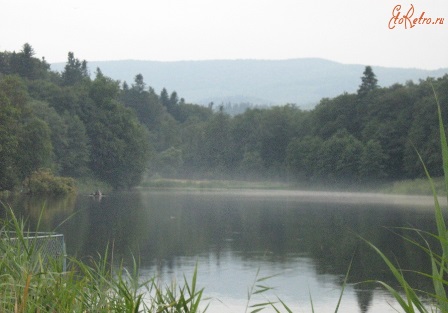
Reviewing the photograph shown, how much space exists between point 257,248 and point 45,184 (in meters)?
38.5

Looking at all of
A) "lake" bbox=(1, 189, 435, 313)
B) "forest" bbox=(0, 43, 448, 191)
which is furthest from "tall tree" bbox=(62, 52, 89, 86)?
"lake" bbox=(1, 189, 435, 313)

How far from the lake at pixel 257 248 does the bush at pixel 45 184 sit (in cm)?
1494

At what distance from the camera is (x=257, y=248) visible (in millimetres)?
30859

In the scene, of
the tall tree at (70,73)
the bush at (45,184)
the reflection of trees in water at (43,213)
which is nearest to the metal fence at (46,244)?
the reflection of trees in water at (43,213)

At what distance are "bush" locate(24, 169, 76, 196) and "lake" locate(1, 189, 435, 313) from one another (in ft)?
49.0

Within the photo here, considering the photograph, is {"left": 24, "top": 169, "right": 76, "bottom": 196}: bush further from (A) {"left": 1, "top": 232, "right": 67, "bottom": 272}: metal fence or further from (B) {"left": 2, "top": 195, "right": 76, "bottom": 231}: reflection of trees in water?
(A) {"left": 1, "top": 232, "right": 67, "bottom": 272}: metal fence

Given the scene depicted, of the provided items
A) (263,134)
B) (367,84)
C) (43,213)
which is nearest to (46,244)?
(43,213)

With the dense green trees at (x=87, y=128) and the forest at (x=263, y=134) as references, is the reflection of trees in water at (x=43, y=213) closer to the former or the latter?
the forest at (x=263, y=134)

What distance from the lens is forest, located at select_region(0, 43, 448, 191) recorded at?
269 ft

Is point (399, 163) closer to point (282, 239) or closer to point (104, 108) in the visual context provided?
point (104, 108)

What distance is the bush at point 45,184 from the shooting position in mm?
66875

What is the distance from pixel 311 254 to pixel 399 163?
67051 millimetres

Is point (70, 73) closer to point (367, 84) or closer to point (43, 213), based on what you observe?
point (367, 84)

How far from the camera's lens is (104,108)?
99875 millimetres
